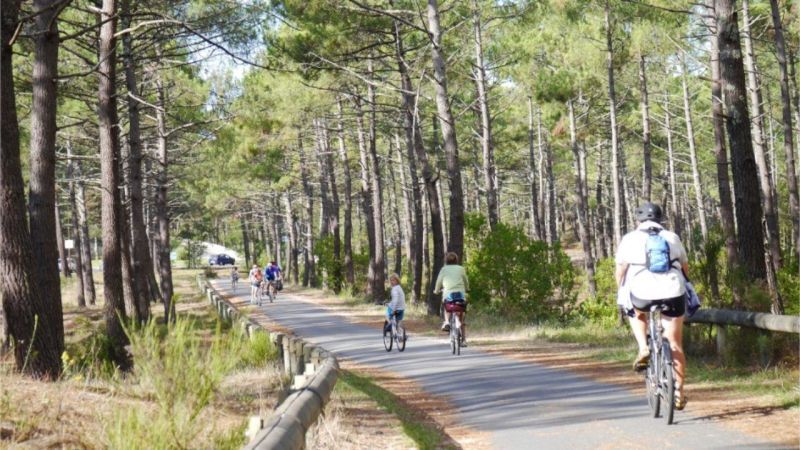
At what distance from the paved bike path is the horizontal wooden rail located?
1.58 m

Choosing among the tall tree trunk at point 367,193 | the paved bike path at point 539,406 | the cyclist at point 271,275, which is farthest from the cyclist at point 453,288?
the cyclist at point 271,275

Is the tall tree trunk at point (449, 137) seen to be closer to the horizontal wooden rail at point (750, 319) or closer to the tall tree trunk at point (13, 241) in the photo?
the horizontal wooden rail at point (750, 319)

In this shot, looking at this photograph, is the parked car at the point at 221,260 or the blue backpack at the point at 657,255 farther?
the parked car at the point at 221,260

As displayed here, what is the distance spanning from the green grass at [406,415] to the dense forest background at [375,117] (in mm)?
2907

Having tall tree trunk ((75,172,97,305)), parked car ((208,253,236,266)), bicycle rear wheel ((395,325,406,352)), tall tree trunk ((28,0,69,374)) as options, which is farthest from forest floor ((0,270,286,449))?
parked car ((208,253,236,266))

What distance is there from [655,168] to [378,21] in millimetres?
45918

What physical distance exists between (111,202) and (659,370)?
12.7 meters

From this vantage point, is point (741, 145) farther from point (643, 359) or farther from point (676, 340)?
point (676, 340)

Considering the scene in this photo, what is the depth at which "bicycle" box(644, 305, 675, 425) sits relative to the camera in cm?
812

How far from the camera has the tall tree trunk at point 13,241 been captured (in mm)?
11578

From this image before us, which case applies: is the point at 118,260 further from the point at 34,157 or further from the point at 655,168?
the point at 655,168

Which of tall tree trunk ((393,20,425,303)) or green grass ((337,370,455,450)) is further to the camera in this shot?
tall tree trunk ((393,20,425,303))

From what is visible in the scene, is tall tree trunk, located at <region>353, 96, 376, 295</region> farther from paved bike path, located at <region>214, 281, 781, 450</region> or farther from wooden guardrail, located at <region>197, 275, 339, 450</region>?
wooden guardrail, located at <region>197, 275, 339, 450</region>

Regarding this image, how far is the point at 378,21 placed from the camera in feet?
90.8
